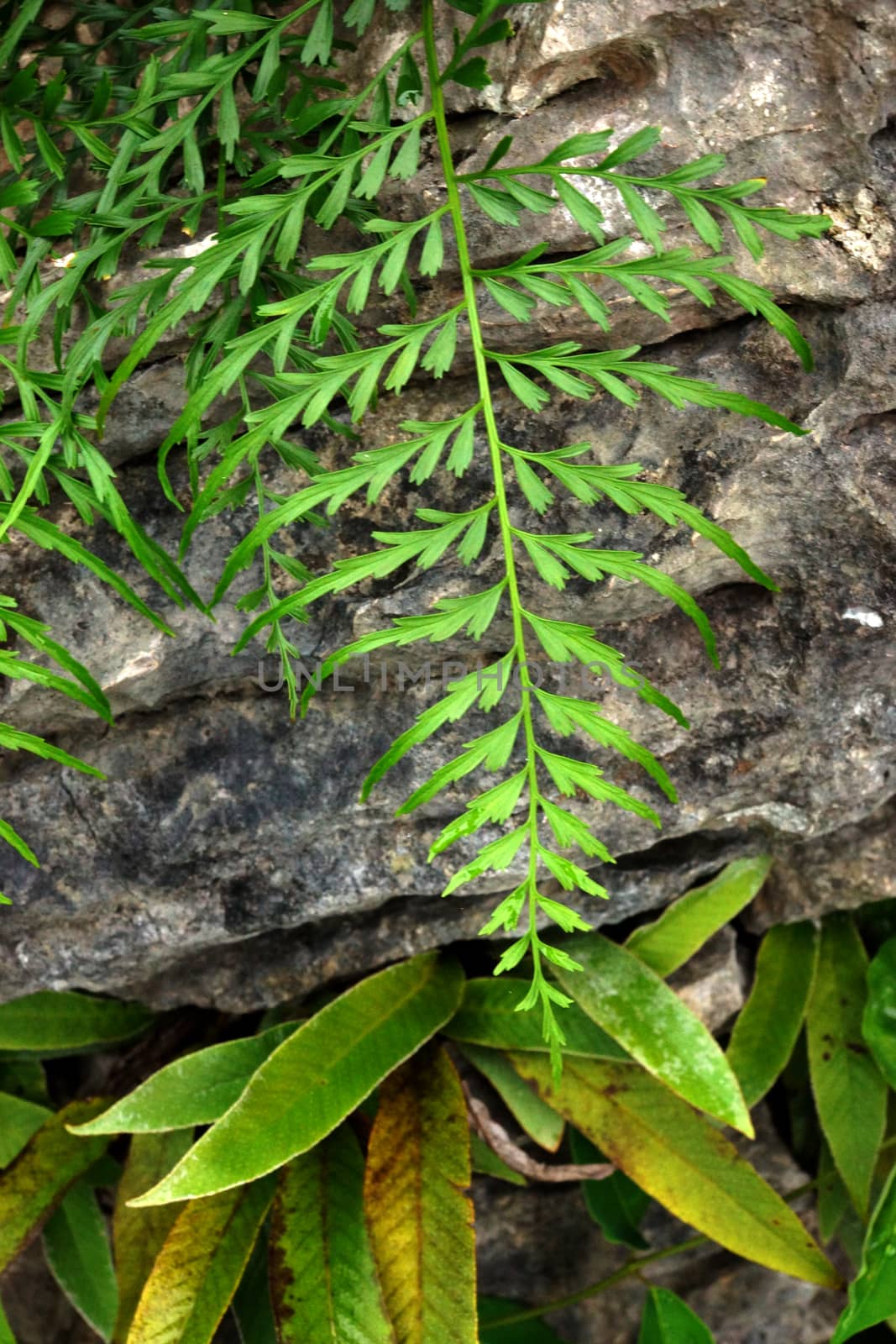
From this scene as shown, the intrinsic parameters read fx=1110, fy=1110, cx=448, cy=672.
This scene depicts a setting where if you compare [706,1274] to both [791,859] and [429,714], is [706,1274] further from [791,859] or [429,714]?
[429,714]

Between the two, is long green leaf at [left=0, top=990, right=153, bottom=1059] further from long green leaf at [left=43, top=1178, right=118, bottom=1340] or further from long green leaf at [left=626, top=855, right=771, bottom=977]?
long green leaf at [left=626, top=855, right=771, bottom=977]

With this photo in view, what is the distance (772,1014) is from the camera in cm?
166

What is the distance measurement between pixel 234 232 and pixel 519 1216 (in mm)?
1550

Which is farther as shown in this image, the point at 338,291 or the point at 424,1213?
the point at 424,1213

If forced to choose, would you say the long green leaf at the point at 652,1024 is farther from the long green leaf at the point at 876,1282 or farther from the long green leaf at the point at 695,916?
the long green leaf at the point at 876,1282

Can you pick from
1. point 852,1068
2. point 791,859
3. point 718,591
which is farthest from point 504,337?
point 852,1068

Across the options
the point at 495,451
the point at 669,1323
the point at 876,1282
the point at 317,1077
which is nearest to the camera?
the point at 495,451

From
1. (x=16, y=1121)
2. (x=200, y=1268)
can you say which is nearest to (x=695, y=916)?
(x=200, y=1268)

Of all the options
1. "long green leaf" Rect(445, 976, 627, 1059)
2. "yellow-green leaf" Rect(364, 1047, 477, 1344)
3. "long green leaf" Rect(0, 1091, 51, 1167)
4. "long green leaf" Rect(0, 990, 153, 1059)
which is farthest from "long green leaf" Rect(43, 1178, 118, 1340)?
"long green leaf" Rect(445, 976, 627, 1059)

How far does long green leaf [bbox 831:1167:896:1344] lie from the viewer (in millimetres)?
1277

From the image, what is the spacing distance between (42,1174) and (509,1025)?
718 millimetres

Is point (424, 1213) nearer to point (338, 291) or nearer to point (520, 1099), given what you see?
point (520, 1099)

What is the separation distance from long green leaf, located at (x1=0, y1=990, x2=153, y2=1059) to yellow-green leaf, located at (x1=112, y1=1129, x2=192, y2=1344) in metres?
0.17

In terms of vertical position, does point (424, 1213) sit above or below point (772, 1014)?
above
